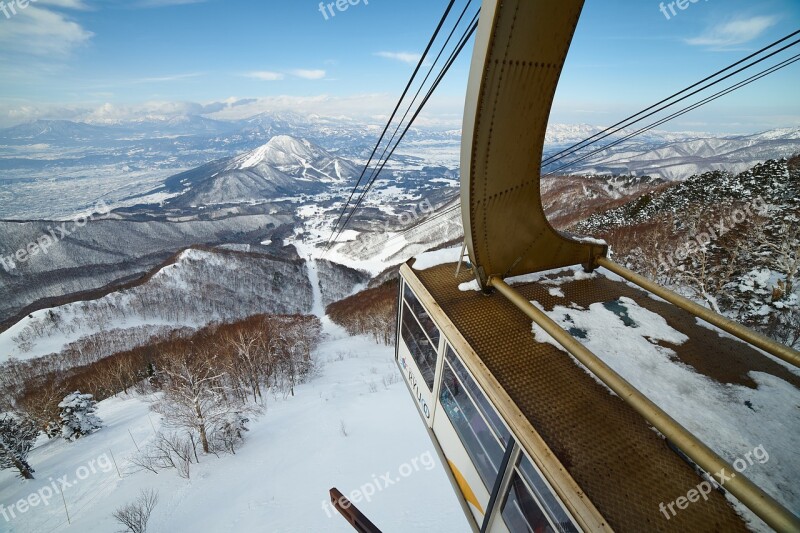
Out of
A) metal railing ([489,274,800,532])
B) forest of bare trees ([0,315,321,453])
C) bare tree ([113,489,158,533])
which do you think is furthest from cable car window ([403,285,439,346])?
forest of bare trees ([0,315,321,453])

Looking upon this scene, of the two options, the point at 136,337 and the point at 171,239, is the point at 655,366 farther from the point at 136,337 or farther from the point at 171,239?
the point at 171,239

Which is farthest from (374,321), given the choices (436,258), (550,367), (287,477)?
(550,367)

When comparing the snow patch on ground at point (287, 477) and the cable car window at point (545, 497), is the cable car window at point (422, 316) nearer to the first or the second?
the cable car window at point (545, 497)

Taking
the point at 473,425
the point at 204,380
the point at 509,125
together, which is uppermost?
the point at 509,125

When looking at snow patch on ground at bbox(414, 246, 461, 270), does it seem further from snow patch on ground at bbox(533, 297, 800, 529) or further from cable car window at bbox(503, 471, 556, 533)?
cable car window at bbox(503, 471, 556, 533)

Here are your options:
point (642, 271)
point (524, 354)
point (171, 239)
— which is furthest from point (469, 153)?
point (171, 239)

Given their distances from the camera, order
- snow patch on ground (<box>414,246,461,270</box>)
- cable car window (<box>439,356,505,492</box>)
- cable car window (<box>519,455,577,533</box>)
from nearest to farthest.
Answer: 1. cable car window (<box>519,455,577,533</box>)
2. cable car window (<box>439,356,505,492</box>)
3. snow patch on ground (<box>414,246,461,270</box>)

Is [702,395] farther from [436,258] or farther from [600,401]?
[436,258]

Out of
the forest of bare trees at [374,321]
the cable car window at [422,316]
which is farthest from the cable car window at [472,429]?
the forest of bare trees at [374,321]
